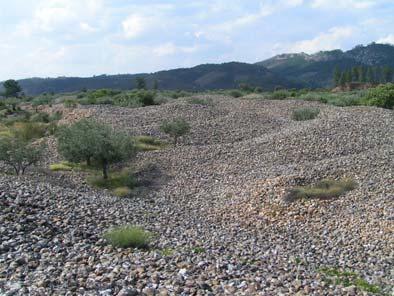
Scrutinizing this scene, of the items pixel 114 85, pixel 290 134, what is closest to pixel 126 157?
pixel 290 134

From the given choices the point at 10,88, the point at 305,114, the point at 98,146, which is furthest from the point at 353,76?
the point at 98,146

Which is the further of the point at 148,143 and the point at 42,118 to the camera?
the point at 42,118

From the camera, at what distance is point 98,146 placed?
24.4m

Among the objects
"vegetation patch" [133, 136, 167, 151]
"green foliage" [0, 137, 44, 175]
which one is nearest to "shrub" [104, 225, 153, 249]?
"green foliage" [0, 137, 44, 175]

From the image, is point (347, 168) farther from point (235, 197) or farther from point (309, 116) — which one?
point (309, 116)

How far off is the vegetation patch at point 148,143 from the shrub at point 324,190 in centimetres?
1189

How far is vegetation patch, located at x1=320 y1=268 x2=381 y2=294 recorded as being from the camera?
10289 mm

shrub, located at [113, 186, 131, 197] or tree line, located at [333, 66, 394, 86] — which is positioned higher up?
tree line, located at [333, 66, 394, 86]

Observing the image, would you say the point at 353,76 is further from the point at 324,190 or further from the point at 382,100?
the point at 324,190

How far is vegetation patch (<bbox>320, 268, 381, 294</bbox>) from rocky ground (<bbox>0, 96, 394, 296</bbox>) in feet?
0.60

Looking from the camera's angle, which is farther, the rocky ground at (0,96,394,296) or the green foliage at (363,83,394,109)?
the green foliage at (363,83,394,109)

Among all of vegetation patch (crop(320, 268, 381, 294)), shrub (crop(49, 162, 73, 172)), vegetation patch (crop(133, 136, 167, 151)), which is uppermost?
vegetation patch (crop(133, 136, 167, 151))

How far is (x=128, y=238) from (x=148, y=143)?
19548 mm

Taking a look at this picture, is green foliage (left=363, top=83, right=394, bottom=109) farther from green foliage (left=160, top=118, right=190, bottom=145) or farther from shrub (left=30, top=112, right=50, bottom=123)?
shrub (left=30, top=112, right=50, bottom=123)
